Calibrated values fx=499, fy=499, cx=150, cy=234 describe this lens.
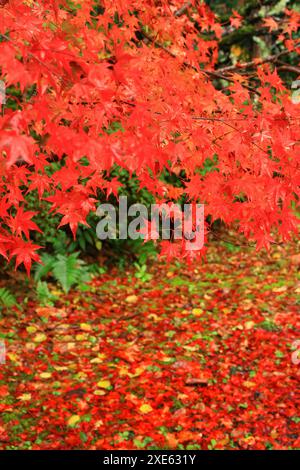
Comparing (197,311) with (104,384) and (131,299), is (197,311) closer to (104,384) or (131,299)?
(131,299)

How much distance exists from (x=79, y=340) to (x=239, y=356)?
1.87m

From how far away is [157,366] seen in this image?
5.36 meters

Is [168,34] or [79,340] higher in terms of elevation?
[168,34]

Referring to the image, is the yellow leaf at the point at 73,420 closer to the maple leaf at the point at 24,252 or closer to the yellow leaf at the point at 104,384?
the yellow leaf at the point at 104,384

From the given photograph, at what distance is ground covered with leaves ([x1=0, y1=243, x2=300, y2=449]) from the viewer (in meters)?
4.41

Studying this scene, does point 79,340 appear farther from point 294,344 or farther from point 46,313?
point 294,344

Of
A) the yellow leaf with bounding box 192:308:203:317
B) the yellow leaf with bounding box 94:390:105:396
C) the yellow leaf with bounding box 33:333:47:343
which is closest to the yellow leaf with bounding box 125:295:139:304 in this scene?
the yellow leaf with bounding box 192:308:203:317

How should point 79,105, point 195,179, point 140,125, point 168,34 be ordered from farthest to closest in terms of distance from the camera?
1. point 168,34
2. point 195,179
3. point 79,105
4. point 140,125

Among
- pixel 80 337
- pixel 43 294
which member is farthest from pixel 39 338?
pixel 43 294

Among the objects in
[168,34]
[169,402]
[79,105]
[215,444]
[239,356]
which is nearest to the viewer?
[79,105]

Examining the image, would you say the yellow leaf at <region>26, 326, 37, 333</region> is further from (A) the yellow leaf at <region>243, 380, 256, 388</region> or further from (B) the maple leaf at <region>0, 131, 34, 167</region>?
(B) the maple leaf at <region>0, 131, 34, 167</region>

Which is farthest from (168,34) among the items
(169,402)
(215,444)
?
(215,444)

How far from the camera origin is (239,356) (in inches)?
218
